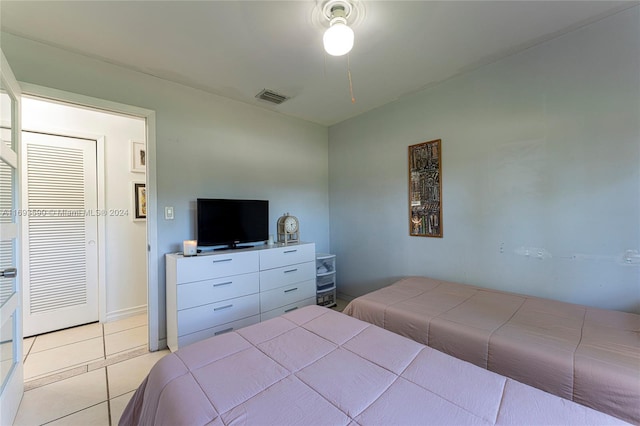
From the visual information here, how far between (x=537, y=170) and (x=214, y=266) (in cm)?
279

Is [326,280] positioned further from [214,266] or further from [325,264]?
[214,266]

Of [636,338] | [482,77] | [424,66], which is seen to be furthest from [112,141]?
[636,338]

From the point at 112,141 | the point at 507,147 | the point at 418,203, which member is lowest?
the point at 418,203

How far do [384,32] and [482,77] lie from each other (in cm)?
110

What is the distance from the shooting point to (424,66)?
224 cm

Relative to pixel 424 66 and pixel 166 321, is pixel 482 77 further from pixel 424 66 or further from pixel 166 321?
pixel 166 321

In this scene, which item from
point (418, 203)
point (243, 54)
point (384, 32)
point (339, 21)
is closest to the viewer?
point (339, 21)

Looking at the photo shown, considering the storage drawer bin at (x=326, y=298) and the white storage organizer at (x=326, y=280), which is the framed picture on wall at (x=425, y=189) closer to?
the white storage organizer at (x=326, y=280)

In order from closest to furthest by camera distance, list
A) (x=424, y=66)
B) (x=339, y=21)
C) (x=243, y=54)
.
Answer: (x=339, y=21) → (x=243, y=54) → (x=424, y=66)

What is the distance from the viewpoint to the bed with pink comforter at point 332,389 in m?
0.80

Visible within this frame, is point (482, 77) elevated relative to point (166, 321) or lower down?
elevated

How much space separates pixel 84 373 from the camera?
6.37ft

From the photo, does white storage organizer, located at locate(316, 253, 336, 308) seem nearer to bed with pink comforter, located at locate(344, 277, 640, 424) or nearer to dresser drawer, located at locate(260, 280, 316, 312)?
dresser drawer, located at locate(260, 280, 316, 312)

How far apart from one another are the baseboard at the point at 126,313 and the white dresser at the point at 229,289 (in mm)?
1184
